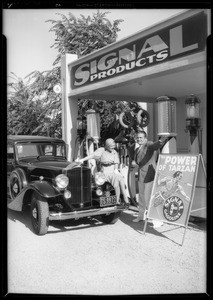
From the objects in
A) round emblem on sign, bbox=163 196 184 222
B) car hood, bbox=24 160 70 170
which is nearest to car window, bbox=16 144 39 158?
car hood, bbox=24 160 70 170

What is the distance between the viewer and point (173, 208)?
4.46 meters

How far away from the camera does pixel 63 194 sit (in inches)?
190

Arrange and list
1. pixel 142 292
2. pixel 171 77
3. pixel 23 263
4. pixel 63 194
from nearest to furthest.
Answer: pixel 142 292 < pixel 23 263 < pixel 63 194 < pixel 171 77

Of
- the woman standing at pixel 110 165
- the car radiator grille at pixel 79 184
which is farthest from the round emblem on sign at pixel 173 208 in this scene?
the woman standing at pixel 110 165

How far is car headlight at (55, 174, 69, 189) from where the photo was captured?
4.82 meters

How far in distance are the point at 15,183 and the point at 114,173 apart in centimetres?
178

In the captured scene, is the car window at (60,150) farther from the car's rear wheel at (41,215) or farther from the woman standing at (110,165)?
the car's rear wheel at (41,215)

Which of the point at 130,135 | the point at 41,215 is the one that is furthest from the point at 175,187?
the point at 130,135

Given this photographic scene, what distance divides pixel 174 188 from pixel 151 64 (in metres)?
2.20

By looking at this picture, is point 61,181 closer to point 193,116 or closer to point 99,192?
point 99,192

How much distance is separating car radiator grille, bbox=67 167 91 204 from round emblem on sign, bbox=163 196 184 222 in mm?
1288
